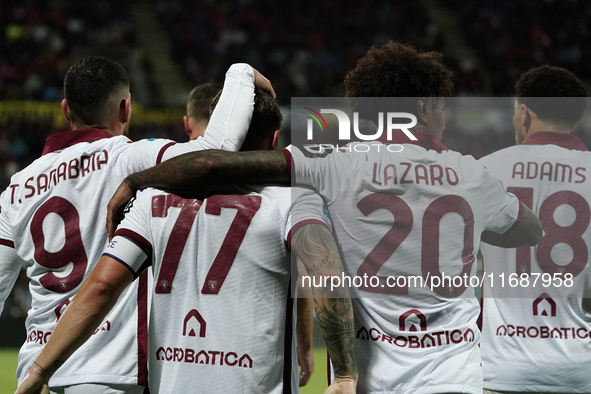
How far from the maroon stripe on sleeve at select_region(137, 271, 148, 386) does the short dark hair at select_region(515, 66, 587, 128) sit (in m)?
2.11

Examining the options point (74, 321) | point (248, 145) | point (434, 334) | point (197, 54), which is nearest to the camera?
point (74, 321)

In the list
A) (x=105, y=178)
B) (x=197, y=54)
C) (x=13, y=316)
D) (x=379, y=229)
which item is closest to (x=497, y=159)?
(x=379, y=229)

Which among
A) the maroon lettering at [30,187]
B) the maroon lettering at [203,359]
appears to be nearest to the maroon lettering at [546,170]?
the maroon lettering at [203,359]

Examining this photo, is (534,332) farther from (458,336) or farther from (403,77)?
(403,77)

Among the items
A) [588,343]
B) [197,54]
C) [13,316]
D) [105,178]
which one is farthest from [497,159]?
[197,54]

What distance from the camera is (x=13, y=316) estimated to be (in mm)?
8992

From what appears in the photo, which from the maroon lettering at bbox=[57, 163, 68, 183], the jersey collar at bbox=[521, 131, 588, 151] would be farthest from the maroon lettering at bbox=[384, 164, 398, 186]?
the maroon lettering at bbox=[57, 163, 68, 183]

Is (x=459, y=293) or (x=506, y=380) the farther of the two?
(x=506, y=380)

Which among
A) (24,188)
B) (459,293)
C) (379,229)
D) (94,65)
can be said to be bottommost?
(459,293)

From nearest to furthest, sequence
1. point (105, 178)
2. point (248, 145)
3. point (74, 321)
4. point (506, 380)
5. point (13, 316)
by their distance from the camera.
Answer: point (74, 321) → point (248, 145) → point (105, 178) → point (506, 380) → point (13, 316)

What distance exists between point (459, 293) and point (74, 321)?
4.27ft

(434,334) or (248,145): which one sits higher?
(248,145)

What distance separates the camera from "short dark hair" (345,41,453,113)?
2.55m

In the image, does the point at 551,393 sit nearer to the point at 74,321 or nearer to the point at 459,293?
the point at 459,293
